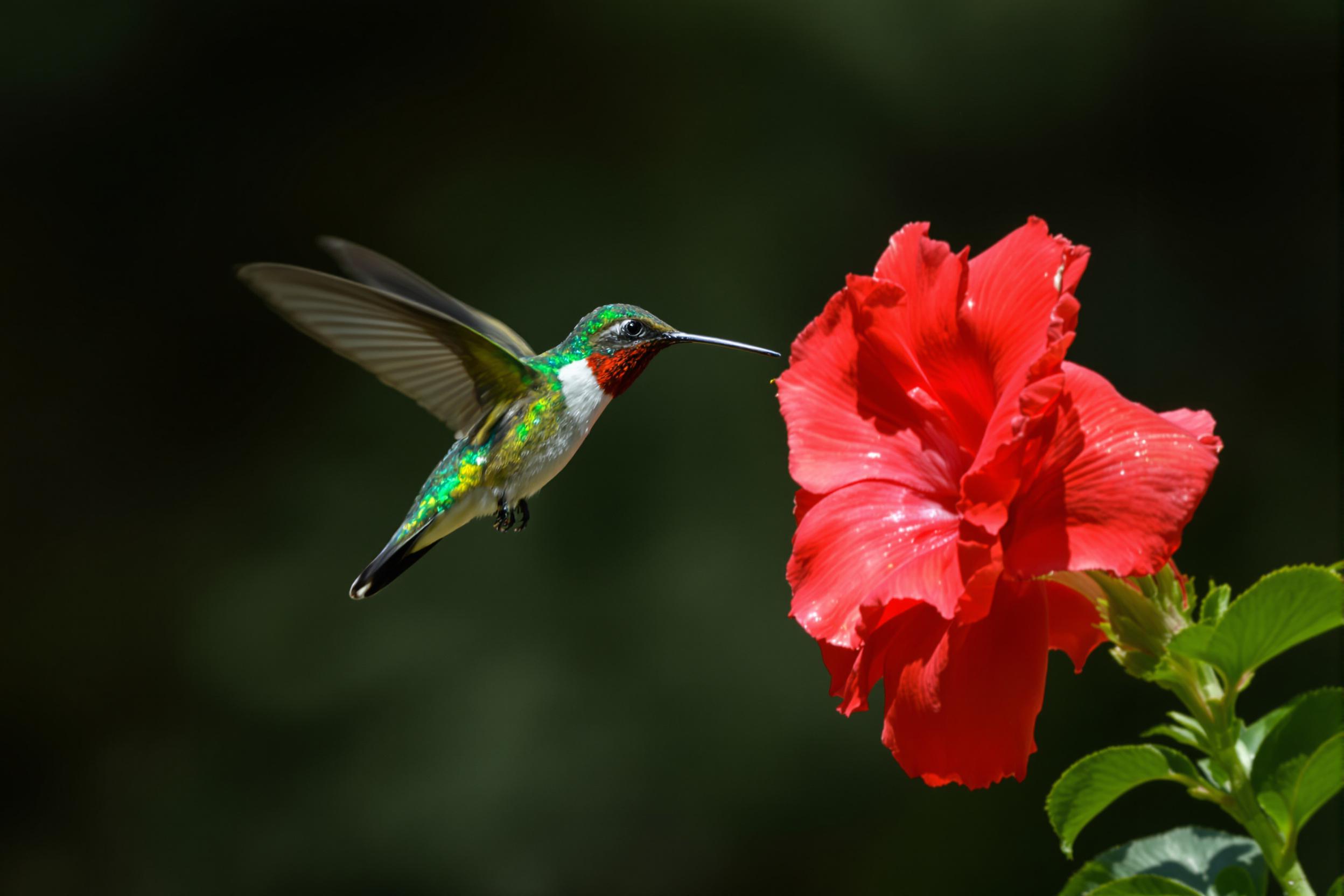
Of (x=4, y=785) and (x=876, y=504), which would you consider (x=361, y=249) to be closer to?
(x=876, y=504)

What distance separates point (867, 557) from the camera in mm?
549

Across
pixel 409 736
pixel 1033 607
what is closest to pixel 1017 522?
pixel 1033 607

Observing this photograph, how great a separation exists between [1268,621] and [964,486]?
0.44ft

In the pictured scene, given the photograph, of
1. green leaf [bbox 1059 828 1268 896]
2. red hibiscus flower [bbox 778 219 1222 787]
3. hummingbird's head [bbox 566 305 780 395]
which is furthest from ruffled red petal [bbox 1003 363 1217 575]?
hummingbird's head [bbox 566 305 780 395]

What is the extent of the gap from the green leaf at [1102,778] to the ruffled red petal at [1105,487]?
0.11 meters

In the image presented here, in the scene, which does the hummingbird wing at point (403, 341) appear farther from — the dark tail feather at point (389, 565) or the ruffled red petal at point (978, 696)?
the ruffled red petal at point (978, 696)

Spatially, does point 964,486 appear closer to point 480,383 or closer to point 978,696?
point 978,696

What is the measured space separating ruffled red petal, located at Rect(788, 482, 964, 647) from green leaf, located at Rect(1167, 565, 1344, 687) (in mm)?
103

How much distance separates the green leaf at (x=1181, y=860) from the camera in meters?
0.59

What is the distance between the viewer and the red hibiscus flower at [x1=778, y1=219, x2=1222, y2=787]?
1.58 ft

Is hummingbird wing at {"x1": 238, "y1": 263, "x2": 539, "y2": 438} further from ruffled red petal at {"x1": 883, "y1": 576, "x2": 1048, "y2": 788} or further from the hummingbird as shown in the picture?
ruffled red petal at {"x1": 883, "y1": 576, "x2": 1048, "y2": 788}

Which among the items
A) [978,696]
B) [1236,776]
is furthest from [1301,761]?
[978,696]

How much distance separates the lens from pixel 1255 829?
1.59 feet

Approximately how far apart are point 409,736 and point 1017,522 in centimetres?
197
